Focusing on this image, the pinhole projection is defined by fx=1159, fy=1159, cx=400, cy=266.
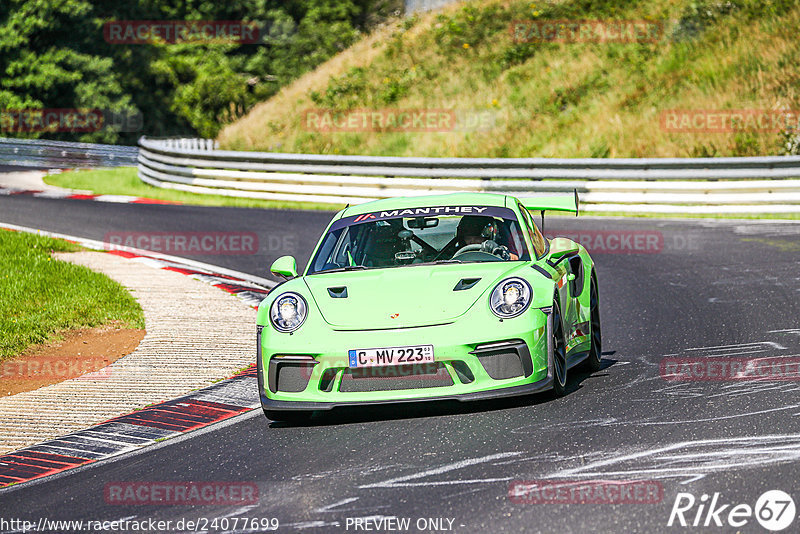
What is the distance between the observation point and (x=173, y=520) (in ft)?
17.6

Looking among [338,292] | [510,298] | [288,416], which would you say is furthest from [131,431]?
[510,298]

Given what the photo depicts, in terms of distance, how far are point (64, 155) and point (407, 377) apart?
30384 millimetres

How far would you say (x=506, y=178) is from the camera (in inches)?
876

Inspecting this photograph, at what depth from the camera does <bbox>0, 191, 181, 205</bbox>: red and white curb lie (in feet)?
78.6

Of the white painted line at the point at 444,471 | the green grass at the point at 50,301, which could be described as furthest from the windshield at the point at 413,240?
the green grass at the point at 50,301

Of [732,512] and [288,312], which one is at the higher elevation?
[288,312]

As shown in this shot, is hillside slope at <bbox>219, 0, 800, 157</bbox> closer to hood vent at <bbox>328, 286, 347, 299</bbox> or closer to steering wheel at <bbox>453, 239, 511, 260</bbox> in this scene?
steering wheel at <bbox>453, 239, 511, 260</bbox>


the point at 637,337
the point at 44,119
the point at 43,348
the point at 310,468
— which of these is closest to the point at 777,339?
the point at 637,337

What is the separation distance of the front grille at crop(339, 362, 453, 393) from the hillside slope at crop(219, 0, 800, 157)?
17429 mm

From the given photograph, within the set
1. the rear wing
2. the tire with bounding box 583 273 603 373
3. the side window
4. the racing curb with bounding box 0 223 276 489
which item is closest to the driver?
the side window

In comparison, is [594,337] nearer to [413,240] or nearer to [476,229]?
[476,229]

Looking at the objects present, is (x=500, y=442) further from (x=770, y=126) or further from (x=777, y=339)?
(x=770, y=126)

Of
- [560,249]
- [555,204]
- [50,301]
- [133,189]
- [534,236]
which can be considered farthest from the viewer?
[133,189]

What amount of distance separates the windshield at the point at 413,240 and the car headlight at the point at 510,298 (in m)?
0.74
